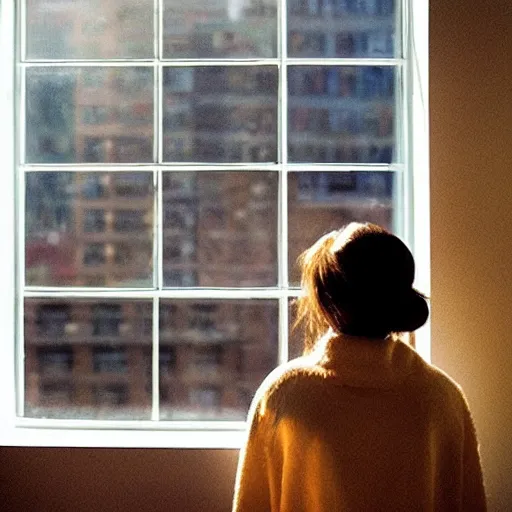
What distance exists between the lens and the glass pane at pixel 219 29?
1806 mm

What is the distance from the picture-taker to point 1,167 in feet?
5.70

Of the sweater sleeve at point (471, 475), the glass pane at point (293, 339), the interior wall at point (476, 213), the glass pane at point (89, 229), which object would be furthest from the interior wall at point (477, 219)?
the glass pane at point (89, 229)

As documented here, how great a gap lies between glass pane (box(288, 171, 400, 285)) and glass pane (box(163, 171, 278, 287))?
49mm

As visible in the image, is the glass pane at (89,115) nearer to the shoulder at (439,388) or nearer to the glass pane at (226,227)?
the glass pane at (226,227)

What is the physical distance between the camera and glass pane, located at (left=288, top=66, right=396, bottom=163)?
5.89ft

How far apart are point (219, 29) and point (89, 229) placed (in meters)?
0.54

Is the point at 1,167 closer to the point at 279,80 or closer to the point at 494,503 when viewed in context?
the point at 279,80

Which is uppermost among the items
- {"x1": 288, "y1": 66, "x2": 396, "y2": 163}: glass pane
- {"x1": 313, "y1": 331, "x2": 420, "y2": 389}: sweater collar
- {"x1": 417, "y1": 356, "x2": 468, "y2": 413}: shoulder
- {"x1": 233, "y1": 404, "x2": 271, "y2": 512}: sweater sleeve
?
{"x1": 288, "y1": 66, "x2": 396, "y2": 163}: glass pane

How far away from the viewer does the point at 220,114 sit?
1.80 m

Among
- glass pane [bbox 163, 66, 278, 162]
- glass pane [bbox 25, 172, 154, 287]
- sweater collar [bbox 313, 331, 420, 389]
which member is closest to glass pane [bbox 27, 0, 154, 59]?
glass pane [bbox 163, 66, 278, 162]

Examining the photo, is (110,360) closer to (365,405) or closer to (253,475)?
(253,475)

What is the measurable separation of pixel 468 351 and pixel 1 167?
3.43 ft

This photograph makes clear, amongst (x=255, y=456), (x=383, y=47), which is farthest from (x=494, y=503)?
(x=383, y=47)

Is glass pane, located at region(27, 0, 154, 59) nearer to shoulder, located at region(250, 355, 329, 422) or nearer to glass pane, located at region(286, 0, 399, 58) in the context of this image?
glass pane, located at region(286, 0, 399, 58)
